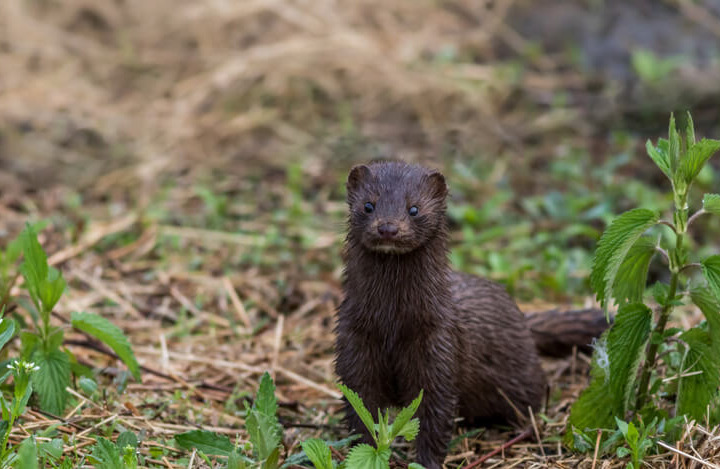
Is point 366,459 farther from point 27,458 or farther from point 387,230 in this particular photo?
point 27,458

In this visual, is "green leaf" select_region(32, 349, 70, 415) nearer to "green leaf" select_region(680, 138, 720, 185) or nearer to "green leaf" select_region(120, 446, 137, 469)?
"green leaf" select_region(120, 446, 137, 469)

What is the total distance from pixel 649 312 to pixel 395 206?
113 cm

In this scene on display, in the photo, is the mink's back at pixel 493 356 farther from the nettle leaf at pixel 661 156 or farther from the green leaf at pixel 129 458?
the green leaf at pixel 129 458

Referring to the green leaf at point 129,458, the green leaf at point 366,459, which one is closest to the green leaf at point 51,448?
Answer: the green leaf at point 129,458

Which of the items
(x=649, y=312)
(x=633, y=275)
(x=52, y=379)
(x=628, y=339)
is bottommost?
(x=52, y=379)

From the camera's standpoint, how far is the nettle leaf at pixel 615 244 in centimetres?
335

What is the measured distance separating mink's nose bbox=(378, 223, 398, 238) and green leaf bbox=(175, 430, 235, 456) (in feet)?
3.35

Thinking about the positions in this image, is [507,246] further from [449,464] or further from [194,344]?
[449,464]

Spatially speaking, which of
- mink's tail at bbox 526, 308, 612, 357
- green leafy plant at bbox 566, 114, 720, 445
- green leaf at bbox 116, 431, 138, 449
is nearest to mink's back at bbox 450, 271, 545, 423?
mink's tail at bbox 526, 308, 612, 357

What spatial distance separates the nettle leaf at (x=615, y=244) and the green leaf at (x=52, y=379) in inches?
89.8

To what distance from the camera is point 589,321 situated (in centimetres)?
485

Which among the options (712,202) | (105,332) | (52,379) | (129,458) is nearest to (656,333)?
(712,202)

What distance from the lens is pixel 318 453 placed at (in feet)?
10.5

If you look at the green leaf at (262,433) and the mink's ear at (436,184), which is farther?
the mink's ear at (436,184)
